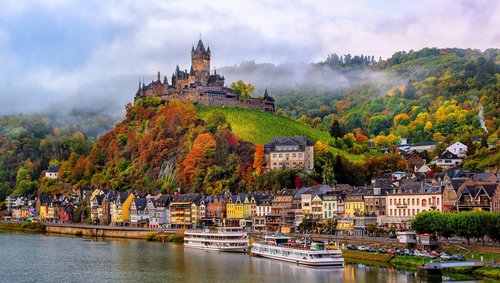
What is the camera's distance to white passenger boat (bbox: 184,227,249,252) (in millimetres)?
90312

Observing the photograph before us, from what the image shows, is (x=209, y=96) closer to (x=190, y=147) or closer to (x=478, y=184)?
(x=190, y=147)

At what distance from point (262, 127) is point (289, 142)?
2359 cm

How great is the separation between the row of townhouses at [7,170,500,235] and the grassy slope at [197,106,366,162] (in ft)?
72.5

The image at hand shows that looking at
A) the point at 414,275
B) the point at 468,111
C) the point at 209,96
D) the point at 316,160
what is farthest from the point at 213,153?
the point at 414,275

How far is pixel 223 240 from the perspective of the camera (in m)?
90.8

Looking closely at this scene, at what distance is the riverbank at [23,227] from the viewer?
441 ft

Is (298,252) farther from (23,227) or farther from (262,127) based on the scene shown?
(23,227)

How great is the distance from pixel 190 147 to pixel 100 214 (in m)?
20.4

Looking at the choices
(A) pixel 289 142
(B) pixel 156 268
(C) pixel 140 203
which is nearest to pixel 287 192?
(A) pixel 289 142

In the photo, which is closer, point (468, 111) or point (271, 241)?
point (271, 241)

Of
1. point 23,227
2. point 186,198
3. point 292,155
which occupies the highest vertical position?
point 292,155

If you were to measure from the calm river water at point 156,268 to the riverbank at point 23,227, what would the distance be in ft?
133

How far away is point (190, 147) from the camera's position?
463 feet

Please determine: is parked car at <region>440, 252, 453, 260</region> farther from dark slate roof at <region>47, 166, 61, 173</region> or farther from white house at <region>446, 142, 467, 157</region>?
dark slate roof at <region>47, 166, 61, 173</region>
